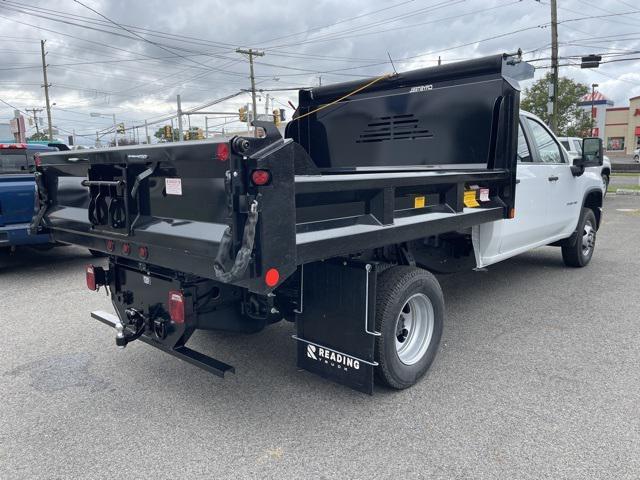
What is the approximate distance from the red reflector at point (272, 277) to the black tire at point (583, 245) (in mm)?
5739

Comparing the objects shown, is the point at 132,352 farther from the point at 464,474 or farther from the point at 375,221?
the point at 464,474

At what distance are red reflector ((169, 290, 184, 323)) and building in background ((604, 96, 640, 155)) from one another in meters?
68.3

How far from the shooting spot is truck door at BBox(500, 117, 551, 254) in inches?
201

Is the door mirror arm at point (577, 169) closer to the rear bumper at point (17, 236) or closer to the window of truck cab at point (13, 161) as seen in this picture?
the rear bumper at point (17, 236)

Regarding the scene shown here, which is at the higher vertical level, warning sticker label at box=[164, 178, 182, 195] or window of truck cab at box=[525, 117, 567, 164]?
window of truck cab at box=[525, 117, 567, 164]

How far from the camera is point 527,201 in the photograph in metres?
5.32

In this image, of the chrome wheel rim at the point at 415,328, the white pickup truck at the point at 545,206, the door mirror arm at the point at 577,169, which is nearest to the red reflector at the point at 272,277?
the chrome wheel rim at the point at 415,328

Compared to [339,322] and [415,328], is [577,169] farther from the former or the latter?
[339,322]

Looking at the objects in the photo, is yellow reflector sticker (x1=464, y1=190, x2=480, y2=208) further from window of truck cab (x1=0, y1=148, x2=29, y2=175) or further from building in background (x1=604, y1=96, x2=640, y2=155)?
building in background (x1=604, y1=96, x2=640, y2=155)

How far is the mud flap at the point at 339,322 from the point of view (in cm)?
321

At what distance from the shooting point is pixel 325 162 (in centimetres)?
564

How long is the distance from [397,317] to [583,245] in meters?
4.92

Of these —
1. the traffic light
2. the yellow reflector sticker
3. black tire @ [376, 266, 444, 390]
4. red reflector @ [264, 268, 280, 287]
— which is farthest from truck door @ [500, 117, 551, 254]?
the traffic light

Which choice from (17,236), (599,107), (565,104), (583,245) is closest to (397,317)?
(583,245)
